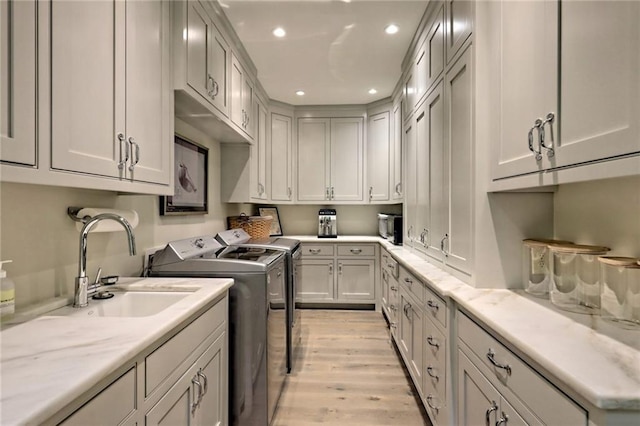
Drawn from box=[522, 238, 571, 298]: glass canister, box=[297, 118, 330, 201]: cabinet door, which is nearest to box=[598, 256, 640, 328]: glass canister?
box=[522, 238, 571, 298]: glass canister

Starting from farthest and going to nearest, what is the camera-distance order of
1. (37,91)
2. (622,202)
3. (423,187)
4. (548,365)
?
(423,187), (622,202), (37,91), (548,365)

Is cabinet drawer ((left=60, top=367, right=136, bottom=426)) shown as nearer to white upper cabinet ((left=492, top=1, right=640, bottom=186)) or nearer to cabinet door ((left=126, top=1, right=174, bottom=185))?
cabinet door ((left=126, top=1, right=174, bottom=185))

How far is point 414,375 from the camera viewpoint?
2.15m

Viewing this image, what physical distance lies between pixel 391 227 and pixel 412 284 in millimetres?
1565

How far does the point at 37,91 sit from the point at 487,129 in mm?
1658

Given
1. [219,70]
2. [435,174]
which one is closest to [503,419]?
[435,174]

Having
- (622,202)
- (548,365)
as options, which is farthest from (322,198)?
(548,365)

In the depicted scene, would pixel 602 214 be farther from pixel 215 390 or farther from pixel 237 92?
pixel 237 92

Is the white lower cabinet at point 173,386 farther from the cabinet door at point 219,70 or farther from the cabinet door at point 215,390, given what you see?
the cabinet door at point 219,70

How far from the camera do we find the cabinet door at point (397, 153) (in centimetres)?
356

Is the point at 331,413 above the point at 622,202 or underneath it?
underneath

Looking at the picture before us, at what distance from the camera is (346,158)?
4.25 metres

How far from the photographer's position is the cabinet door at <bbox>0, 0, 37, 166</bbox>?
0.80m

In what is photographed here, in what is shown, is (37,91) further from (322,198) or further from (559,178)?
(322,198)
